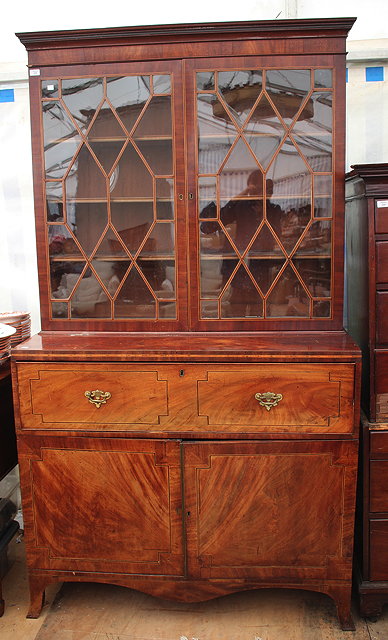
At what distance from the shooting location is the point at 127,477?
1750 millimetres

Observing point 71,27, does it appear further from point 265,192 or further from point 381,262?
point 381,262

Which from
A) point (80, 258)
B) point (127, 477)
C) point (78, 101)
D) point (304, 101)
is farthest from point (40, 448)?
point (304, 101)

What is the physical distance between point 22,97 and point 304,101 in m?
1.17

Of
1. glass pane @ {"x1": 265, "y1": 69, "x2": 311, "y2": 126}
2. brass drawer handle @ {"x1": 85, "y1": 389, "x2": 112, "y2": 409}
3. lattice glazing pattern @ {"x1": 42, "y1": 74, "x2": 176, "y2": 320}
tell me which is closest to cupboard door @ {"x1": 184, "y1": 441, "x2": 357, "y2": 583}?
brass drawer handle @ {"x1": 85, "y1": 389, "x2": 112, "y2": 409}

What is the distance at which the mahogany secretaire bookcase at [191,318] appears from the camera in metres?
1.69

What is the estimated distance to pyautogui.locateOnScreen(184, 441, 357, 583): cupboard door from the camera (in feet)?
5.58

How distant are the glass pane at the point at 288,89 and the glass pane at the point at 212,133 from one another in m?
0.16

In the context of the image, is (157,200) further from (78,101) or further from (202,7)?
(202,7)

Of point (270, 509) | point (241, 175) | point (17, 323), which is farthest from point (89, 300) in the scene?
point (270, 509)

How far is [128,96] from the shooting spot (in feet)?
5.87

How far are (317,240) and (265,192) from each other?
0.23m

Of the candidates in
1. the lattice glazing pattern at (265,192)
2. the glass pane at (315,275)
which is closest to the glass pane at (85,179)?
the lattice glazing pattern at (265,192)

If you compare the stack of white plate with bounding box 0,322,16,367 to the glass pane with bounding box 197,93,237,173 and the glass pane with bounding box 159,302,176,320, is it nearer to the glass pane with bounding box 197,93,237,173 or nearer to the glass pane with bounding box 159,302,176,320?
the glass pane with bounding box 159,302,176,320

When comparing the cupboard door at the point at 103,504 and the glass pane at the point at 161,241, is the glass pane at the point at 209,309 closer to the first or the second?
the glass pane at the point at 161,241
